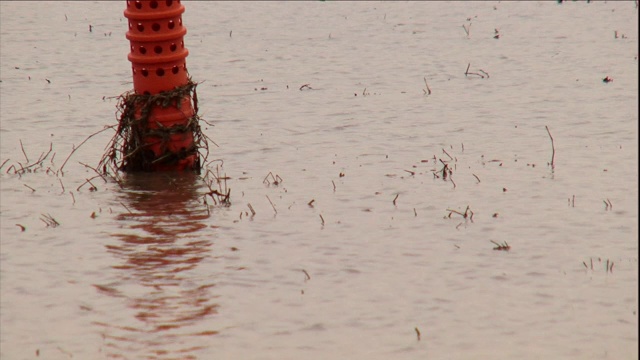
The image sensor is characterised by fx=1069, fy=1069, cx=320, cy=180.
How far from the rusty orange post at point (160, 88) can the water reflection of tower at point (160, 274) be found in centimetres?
20

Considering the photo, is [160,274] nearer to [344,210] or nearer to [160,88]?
[344,210]

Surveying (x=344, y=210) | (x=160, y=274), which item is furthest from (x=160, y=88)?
(x=160, y=274)

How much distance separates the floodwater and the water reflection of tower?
22 millimetres

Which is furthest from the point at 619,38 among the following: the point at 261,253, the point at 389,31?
the point at 261,253

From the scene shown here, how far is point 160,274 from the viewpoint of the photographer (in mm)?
8117

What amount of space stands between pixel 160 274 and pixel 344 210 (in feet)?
6.94

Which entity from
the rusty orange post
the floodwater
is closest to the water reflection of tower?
the floodwater

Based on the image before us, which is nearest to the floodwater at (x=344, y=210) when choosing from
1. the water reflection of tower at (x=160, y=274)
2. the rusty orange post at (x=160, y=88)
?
the water reflection of tower at (x=160, y=274)

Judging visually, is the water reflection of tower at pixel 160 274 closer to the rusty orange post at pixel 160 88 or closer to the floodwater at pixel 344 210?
the floodwater at pixel 344 210

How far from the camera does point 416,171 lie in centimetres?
1073

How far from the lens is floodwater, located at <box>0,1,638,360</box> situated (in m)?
7.15

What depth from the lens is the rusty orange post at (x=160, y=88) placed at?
9.85 m

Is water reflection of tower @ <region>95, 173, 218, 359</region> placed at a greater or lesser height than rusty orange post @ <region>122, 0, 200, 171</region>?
lesser

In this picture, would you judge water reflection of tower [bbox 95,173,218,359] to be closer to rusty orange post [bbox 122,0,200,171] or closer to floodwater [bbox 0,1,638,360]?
floodwater [bbox 0,1,638,360]
